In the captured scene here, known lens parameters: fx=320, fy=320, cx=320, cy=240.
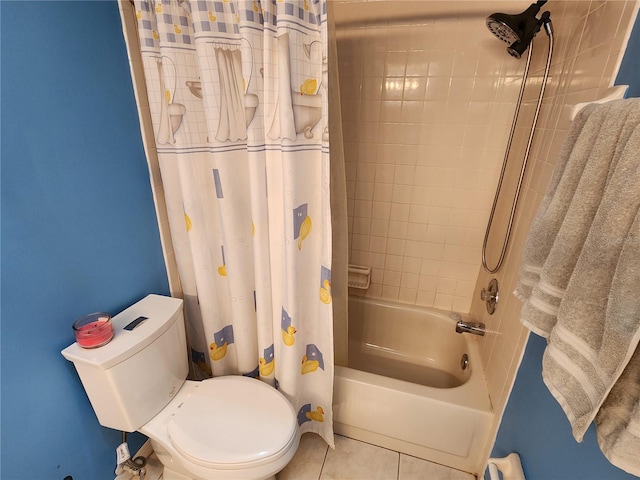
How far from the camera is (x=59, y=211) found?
3.25 ft

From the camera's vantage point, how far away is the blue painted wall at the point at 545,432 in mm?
644

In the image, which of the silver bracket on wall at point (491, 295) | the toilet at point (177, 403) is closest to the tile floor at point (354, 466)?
the toilet at point (177, 403)

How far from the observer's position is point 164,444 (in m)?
1.13

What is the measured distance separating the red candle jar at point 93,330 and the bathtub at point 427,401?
0.92 meters

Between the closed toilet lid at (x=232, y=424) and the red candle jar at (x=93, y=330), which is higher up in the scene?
the red candle jar at (x=93, y=330)

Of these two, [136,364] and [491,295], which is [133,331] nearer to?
[136,364]

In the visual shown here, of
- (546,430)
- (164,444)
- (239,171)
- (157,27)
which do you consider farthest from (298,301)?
(157,27)

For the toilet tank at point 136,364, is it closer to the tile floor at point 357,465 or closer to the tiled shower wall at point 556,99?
the tile floor at point 357,465

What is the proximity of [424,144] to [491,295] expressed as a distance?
2.66 ft

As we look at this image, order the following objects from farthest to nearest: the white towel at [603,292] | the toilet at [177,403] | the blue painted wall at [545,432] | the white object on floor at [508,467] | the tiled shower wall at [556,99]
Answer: the toilet at [177,403] < the white object on floor at [508,467] < the tiled shower wall at [556,99] < the blue painted wall at [545,432] < the white towel at [603,292]

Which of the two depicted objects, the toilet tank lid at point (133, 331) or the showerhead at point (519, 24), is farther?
the showerhead at point (519, 24)

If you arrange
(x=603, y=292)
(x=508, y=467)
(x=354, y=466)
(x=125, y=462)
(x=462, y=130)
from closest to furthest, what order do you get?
(x=603, y=292)
(x=508, y=467)
(x=125, y=462)
(x=354, y=466)
(x=462, y=130)

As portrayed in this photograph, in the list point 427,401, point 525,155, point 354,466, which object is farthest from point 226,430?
point 525,155

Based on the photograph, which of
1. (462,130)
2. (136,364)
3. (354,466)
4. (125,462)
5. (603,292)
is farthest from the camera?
(462,130)
